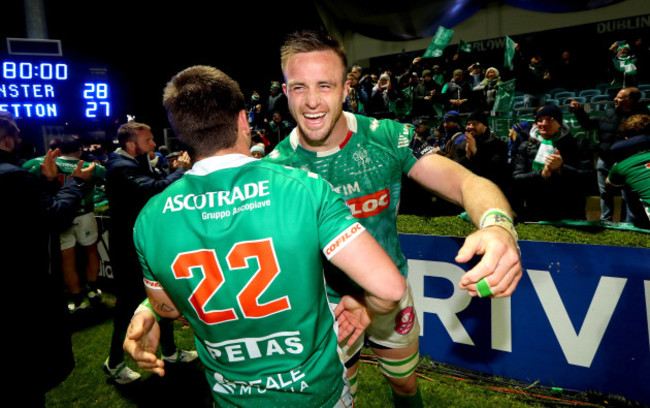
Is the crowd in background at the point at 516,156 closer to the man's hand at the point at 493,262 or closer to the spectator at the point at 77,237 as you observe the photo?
the spectator at the point at 77,237

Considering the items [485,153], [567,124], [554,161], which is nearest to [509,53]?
[567,124]

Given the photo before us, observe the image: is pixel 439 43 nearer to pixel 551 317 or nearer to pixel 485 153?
pixel 485 153

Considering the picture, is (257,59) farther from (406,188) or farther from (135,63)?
(406,188)

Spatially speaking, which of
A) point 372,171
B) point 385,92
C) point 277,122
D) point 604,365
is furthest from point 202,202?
point 277,122

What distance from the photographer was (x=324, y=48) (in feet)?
7.89

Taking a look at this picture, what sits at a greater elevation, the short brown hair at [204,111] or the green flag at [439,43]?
the green flag at [439,43]

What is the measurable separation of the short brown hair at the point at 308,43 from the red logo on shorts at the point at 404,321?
1.78 metres

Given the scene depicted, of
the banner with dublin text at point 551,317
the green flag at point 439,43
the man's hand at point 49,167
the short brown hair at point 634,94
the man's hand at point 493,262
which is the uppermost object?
the green flag at point 439,43

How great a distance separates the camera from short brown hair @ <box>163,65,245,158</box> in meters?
1.71

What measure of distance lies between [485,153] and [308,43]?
4436 mm

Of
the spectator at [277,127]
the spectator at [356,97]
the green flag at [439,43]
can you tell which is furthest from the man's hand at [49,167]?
the spectator at [277,127]

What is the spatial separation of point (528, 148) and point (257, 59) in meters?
18.4

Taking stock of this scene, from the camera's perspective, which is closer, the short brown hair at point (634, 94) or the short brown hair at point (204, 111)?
the short brown hair at point (204, 111)

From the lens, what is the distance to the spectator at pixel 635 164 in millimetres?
4390
